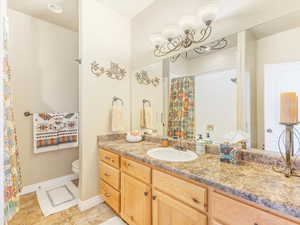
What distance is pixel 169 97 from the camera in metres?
1.77

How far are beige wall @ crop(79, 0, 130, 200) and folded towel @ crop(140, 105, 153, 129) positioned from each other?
1.36 ft

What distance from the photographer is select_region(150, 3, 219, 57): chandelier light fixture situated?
4.25 feet

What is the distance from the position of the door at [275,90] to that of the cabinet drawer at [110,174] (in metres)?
1.37

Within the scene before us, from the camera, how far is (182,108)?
1653 mm

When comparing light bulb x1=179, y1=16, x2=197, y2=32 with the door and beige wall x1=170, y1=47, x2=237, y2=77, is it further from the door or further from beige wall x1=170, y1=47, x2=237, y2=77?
the door

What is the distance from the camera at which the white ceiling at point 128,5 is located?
6.34 ft

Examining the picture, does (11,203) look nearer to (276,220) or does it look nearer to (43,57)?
(276,220)

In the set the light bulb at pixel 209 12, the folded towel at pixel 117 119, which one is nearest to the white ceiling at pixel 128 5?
the light bulb at pixel 209 12

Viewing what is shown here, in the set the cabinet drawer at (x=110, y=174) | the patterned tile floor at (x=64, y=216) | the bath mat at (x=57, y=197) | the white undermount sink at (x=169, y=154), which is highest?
the white undermount sink at (x=169, y=154)

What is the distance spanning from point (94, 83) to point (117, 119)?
0.54m

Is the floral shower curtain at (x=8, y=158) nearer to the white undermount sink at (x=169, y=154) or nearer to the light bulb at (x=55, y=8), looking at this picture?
the white undermount sink at (x=169, y=154)

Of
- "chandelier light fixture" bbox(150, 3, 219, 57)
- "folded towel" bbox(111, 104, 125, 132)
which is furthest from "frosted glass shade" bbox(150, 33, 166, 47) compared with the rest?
"folded towel" bbox(111, 104, 125, 132)

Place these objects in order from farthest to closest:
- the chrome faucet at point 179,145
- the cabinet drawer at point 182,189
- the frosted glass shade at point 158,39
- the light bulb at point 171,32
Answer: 1. the frosted glass shade at point 158,39
2. the light bulb at point 171,32
3. the chrome faucet at point 179,145
4. the cabinet drawer at point 182,189

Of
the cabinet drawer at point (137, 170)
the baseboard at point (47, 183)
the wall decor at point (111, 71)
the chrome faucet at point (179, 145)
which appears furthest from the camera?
the baseboard at point (47, 183)
